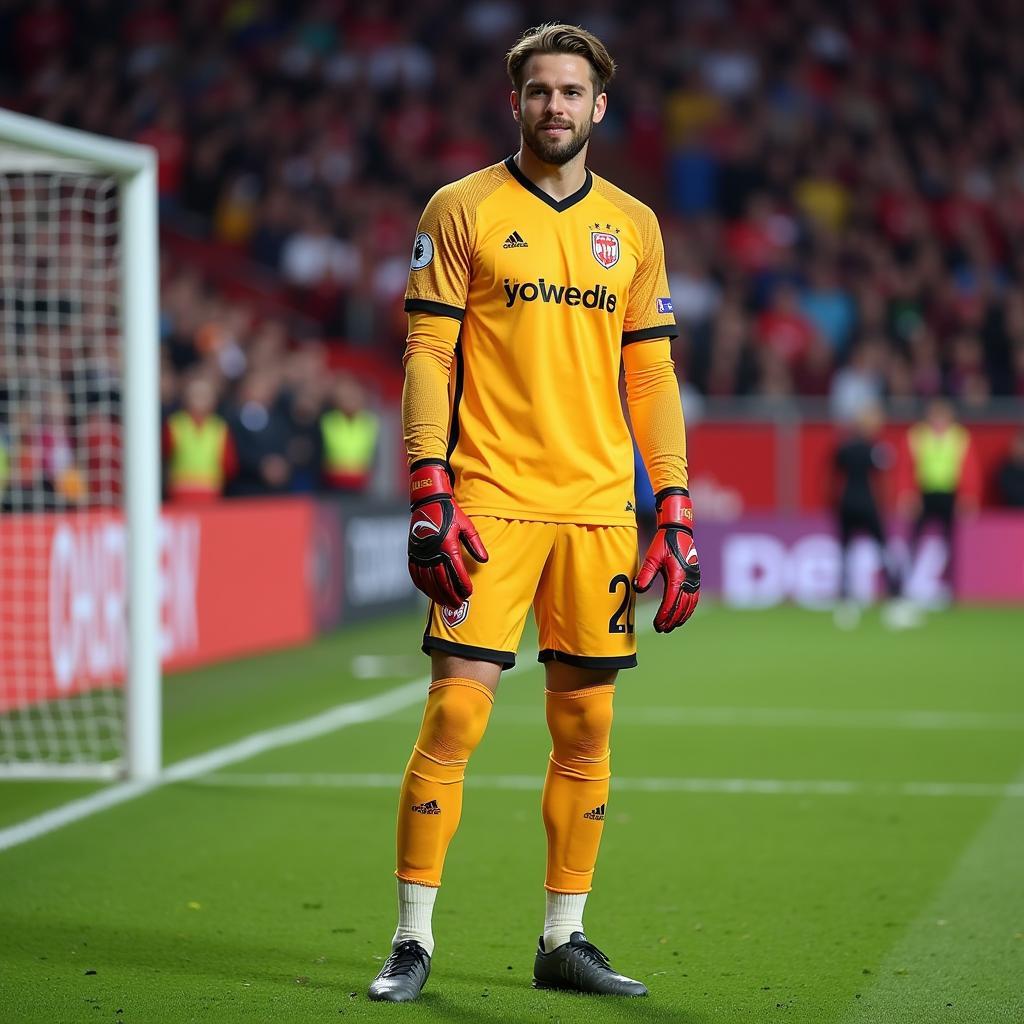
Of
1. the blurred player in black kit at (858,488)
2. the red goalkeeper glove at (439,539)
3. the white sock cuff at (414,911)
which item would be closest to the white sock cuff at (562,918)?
the white sock cuff at (414,911)

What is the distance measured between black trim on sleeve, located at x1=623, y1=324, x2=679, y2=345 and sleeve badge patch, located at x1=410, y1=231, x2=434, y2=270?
53 centimetres

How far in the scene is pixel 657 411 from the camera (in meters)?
4.56

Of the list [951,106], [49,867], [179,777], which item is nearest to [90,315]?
[179,777]

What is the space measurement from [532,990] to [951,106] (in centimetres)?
1985

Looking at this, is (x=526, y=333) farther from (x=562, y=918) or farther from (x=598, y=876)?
(x=598, y=876)

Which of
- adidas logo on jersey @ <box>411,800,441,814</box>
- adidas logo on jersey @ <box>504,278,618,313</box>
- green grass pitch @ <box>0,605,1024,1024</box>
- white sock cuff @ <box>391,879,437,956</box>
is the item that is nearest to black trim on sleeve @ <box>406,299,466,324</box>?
adidas logo on jersey @ <box>504,278,618,313</box>

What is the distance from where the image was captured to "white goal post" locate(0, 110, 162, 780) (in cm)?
764

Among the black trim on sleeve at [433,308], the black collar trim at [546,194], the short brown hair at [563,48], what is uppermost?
the short brown hair at [563,48]

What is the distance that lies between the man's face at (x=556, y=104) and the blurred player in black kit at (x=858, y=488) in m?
12.5

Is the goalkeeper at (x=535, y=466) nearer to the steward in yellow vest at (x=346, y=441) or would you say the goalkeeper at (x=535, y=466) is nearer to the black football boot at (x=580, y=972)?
the black football boot at (x=580, y=972)

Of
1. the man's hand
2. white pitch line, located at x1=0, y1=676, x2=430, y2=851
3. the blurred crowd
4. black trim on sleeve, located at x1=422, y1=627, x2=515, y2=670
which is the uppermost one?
Result: the blurred crowd

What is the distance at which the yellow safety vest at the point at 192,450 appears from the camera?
46.1 feet

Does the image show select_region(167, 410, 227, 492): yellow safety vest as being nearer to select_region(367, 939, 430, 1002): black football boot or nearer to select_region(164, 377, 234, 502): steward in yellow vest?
select_region(164, 377, 234, 502): steward in yellow vest

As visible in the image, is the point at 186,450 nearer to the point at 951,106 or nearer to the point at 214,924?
the point at 214,924
